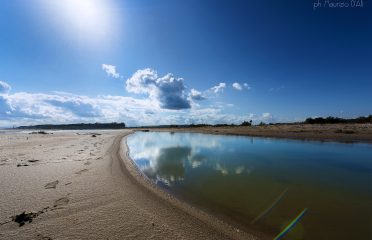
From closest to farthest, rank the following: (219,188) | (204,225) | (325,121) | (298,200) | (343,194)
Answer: (204,225), (298,200), (343,194), (219,188), (325,121)

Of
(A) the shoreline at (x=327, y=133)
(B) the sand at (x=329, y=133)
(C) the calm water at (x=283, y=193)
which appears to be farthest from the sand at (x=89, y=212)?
(B) the sand at (x=329, y=133)

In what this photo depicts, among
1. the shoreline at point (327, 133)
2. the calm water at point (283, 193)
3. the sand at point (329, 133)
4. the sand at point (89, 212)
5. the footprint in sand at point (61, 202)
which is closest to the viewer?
the sand at point (89, 212)

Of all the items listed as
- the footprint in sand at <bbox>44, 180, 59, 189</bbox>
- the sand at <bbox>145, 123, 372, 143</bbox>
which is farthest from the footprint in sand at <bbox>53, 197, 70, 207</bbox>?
the sand at <bbox>145, 123, 372, 143</bbox>

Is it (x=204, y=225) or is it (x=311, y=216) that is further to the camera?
(x=311, y=216)

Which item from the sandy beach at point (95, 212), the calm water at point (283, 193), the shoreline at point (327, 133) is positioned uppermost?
the shoreline at point (327, 133)

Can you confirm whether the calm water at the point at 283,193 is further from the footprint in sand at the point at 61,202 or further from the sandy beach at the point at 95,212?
the footprint in sand at the point at 61,202

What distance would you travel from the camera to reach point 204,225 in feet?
16.6

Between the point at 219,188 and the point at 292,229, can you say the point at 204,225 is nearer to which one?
the point at 292,229

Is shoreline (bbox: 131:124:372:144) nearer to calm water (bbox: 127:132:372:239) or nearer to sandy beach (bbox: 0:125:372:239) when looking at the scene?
calm water (bbox: 127:132:372:239)

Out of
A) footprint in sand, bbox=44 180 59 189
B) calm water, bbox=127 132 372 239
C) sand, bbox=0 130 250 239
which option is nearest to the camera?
sand, bbox=0 130 250 239

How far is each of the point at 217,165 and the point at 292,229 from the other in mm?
7591

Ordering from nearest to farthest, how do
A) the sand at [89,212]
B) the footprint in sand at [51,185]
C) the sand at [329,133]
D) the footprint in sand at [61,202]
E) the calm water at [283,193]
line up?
1. the sand at [89,212]
2. the calm water at [283,193]
3. the footprint in sand at [61,202]
4. the footprint in sand at [51,185]
5. the sand at [329,133]

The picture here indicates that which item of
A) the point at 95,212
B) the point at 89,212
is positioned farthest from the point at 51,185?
the point at 95,212

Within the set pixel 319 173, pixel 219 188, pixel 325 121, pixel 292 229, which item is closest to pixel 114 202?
pixel 219 188
